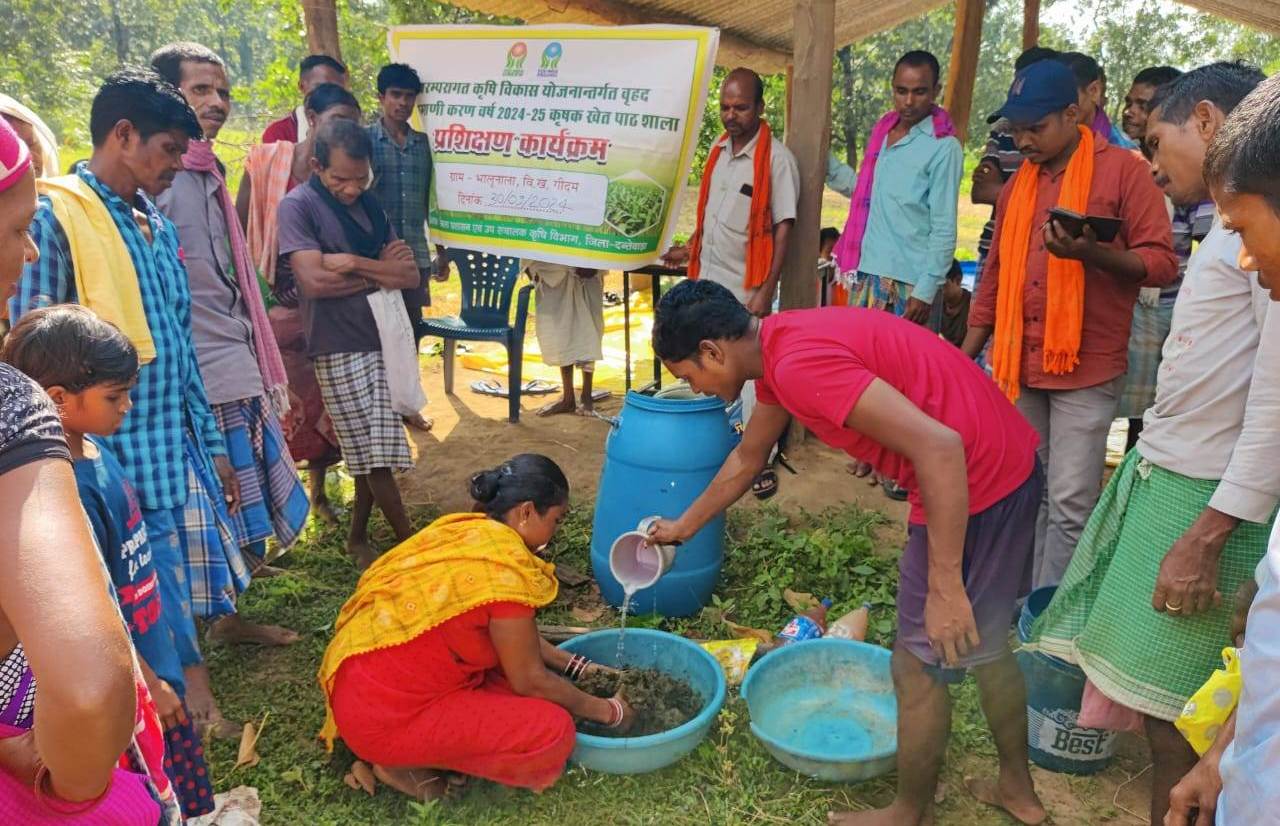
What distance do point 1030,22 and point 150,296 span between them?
6.62 meters

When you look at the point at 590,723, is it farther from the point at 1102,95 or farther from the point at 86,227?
the point at 1102,95

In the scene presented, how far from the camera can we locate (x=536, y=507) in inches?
102

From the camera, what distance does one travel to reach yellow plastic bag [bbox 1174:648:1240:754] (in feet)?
5.06

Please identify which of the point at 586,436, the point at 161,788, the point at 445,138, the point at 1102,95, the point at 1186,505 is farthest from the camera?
the point at 586,436

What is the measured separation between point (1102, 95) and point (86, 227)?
4.20m

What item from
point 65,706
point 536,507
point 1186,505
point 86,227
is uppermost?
point 86,227

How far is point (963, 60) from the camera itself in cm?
615

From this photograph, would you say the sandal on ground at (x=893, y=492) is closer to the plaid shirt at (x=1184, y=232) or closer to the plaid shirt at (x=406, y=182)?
the plaid shirt at (x=1184, y=232)

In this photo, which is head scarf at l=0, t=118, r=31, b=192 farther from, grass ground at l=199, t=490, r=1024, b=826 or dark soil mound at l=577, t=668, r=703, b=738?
dark soil mound at l=577, t=668, r=703, b=738

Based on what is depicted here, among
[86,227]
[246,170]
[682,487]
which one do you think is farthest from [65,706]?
[246,170]

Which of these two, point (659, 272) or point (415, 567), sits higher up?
point (659, 272)

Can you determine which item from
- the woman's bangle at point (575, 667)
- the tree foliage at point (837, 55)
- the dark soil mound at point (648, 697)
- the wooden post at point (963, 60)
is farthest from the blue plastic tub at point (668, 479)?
the tree foliage at point (837, 55)

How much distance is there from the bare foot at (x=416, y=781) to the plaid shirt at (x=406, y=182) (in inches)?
122

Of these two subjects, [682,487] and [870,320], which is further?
[682,487]
